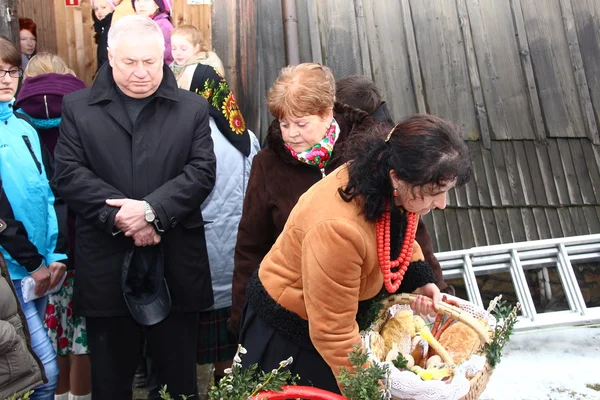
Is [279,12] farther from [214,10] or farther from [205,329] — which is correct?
[205,329]

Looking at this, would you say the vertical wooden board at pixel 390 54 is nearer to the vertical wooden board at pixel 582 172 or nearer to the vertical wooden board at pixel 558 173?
the vertical wooden board at pixel 558 173

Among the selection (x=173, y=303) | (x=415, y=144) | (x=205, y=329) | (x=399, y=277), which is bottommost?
(x=205, y=329)

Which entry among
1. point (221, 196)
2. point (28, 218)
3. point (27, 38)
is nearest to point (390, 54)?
point (221, 196)

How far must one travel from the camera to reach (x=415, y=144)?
6.19ft

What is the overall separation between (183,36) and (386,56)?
1.58 m

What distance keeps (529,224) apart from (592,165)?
620 millimetres

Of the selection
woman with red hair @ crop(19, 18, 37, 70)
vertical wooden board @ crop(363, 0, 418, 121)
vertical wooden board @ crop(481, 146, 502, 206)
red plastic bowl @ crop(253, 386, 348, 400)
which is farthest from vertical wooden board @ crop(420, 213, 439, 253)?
red plastic bowl @ crop(253, 386, 348, 400)

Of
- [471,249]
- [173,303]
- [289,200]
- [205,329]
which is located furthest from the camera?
[471,249]

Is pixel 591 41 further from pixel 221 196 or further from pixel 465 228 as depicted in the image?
pixel 221 196

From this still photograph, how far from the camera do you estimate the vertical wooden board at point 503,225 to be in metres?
4.62

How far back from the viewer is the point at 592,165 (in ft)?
15.4

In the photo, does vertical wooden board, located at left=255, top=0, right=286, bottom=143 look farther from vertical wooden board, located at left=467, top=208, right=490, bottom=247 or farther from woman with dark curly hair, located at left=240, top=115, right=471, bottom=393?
woman with dark curly hair, located at left=240, top=115, right=471, bottom=393

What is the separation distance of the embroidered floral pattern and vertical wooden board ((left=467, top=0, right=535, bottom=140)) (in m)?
1.98

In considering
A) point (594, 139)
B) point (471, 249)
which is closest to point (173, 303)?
point (471, 249)
